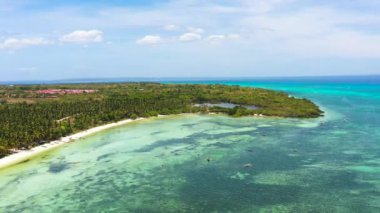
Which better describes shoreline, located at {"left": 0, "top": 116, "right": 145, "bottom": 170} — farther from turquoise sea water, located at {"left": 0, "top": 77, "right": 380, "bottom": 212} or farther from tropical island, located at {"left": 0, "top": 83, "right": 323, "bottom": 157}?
turquoise sea water, located at {"left": 0, "top": 77, "right": 380, "bottom": 212}

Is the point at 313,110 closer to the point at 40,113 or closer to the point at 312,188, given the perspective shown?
the point at 312,188

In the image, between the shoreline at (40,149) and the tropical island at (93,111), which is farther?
the tropical island at (93,111)

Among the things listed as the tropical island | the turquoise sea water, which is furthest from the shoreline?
the turquoise sea water

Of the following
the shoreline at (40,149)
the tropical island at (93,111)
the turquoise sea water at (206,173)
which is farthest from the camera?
the tropical island at (93,111)

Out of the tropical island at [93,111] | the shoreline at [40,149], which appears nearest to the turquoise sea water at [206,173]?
the shoreline at [40,149]

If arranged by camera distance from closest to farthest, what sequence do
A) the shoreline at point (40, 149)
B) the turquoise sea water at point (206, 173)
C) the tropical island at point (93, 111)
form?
the turquoise sea water at point (206, 173) → the shoreline at point (40, 149) → the tropical island at point (93, 111)

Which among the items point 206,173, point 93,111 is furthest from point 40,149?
point 93,111

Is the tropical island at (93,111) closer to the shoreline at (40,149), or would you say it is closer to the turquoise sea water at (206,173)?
the shoreline at (40,149)

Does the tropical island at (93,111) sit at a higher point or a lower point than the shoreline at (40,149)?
higher
